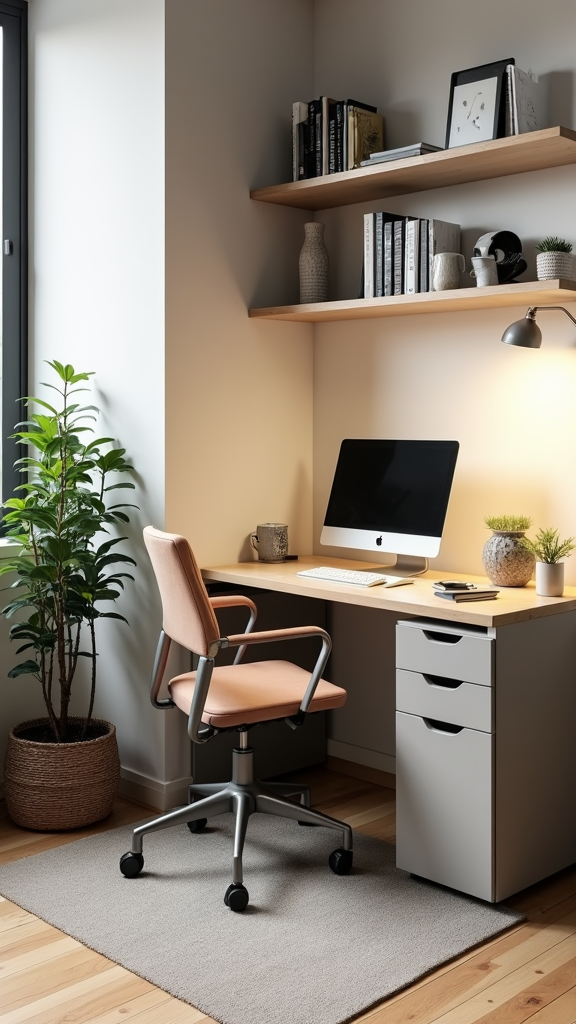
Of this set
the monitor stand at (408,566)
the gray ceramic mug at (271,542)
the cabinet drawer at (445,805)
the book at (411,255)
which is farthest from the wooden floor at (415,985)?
the book at (411,255)

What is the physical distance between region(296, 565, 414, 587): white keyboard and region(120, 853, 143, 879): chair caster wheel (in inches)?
36.6

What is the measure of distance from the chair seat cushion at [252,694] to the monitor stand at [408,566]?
0.47 m

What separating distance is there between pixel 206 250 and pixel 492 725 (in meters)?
1.76

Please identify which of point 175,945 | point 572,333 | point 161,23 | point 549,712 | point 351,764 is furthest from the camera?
point 351,764

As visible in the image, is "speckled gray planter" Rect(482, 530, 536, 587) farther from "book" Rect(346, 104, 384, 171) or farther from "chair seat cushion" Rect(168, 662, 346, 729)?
"book" Rect(346, 104, 384, 171)

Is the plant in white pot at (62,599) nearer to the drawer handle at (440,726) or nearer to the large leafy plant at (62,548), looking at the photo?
the large leafy plant at (62,548)

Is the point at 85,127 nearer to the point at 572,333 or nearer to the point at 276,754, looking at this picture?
the point at 572,333

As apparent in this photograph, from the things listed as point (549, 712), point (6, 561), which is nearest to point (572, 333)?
point (549, 712)

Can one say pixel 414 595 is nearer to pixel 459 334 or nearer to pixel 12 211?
pixel 459 334

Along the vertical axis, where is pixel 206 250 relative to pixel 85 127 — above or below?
below

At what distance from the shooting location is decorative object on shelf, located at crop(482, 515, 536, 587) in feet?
9.57

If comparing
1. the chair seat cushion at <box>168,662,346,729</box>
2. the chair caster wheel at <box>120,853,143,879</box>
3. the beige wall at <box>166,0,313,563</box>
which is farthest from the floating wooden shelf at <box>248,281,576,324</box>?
the chair caster wheel at <box>120,853,143,879</box>

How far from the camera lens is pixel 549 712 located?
2.68 metres

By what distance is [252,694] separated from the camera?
2.71 metres
